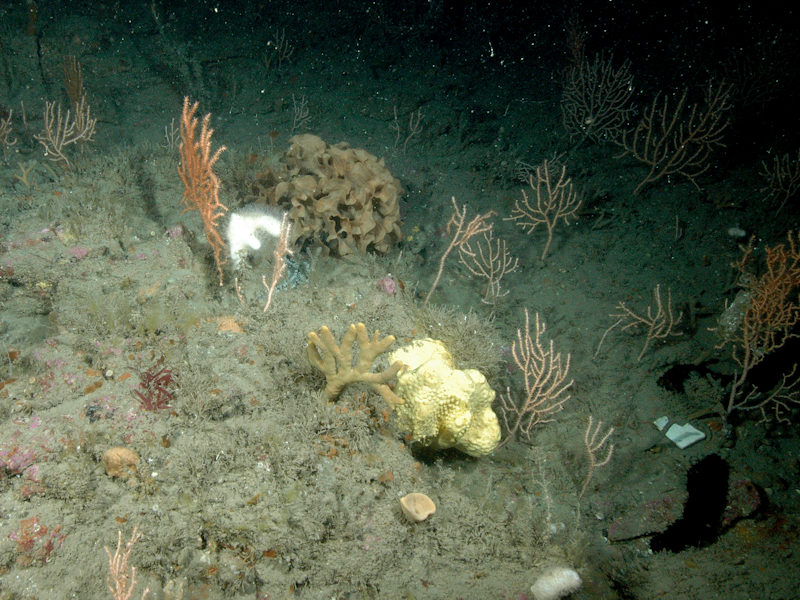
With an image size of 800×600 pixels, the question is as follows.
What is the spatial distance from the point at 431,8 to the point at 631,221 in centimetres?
961

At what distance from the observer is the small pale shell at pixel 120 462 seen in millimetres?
2584

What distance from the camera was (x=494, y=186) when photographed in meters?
7.73

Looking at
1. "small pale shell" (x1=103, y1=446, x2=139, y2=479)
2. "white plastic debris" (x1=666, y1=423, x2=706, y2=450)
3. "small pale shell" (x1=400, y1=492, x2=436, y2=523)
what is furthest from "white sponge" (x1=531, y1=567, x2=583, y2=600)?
"small pale shell" (x1=103, y1=446, x2=139, y2=479)

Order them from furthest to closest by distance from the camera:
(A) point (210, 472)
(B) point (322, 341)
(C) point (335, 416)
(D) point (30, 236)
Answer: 1. (D) point (30, 236)
2. (C) point (335, 416)
3. (B) point (322, 341)
4. (A) point (210, 472)

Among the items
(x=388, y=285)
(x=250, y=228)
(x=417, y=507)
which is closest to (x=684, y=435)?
(x=417, y=507)

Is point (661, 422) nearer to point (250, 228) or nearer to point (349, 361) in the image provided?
point (349, 361)

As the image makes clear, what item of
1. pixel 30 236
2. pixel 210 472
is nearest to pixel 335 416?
pixel 210 472

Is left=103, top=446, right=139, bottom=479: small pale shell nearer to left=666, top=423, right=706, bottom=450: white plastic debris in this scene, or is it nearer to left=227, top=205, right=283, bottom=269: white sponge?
left=227, top=205, right=283, bottom=269: white sponge

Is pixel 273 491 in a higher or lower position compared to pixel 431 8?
lower

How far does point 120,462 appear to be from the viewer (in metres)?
2.60

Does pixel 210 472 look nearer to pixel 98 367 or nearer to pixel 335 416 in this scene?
pixel 335 416

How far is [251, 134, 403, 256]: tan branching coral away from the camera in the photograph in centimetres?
493

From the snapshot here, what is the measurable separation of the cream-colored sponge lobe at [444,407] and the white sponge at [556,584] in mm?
977

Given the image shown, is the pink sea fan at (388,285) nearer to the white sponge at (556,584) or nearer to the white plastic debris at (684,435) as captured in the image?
the white sponge at (556,584)
